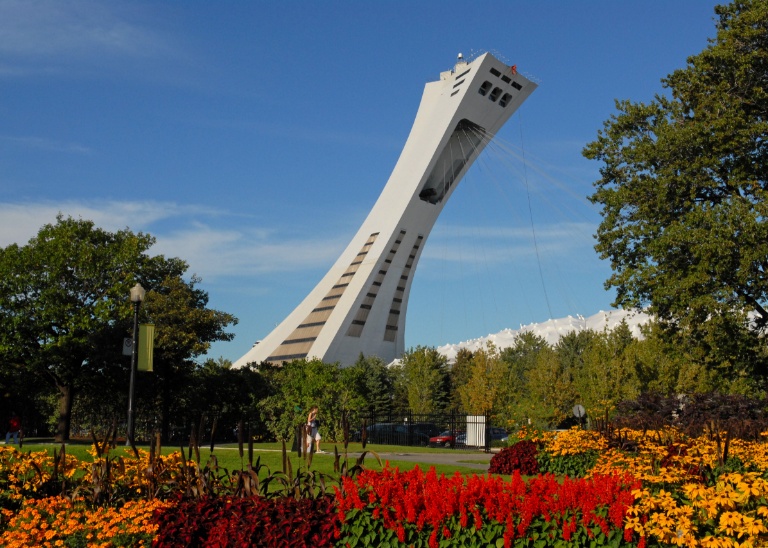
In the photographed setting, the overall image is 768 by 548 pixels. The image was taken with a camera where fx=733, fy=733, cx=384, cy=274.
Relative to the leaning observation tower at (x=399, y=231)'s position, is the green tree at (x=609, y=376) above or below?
below

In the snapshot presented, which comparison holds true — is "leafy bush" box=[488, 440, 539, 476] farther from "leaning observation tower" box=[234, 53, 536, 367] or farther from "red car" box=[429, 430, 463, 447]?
"leaning observation tower" box=[234, 53, 536, 367]

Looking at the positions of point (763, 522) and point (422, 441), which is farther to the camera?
point (422, 441)

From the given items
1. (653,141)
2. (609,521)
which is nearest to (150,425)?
(653,141)

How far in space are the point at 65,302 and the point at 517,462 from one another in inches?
877

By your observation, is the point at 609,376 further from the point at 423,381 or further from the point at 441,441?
the point at 423,381

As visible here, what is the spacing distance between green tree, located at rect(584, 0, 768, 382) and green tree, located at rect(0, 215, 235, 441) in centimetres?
2020

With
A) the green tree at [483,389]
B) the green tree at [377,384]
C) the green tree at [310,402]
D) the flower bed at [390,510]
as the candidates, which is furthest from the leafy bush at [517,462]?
the green tree at [377,384]

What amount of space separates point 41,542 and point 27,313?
25.7 m

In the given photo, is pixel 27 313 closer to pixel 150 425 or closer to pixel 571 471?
pixel 150 425

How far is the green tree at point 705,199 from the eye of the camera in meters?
20.6

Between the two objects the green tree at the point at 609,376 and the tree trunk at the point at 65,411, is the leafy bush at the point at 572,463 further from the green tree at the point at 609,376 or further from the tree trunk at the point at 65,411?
the tree trunk at the point at 65,411

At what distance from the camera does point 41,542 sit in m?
7.24

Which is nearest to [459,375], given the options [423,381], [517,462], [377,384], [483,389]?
[377,384]

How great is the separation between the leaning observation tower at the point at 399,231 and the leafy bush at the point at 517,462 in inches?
1936
